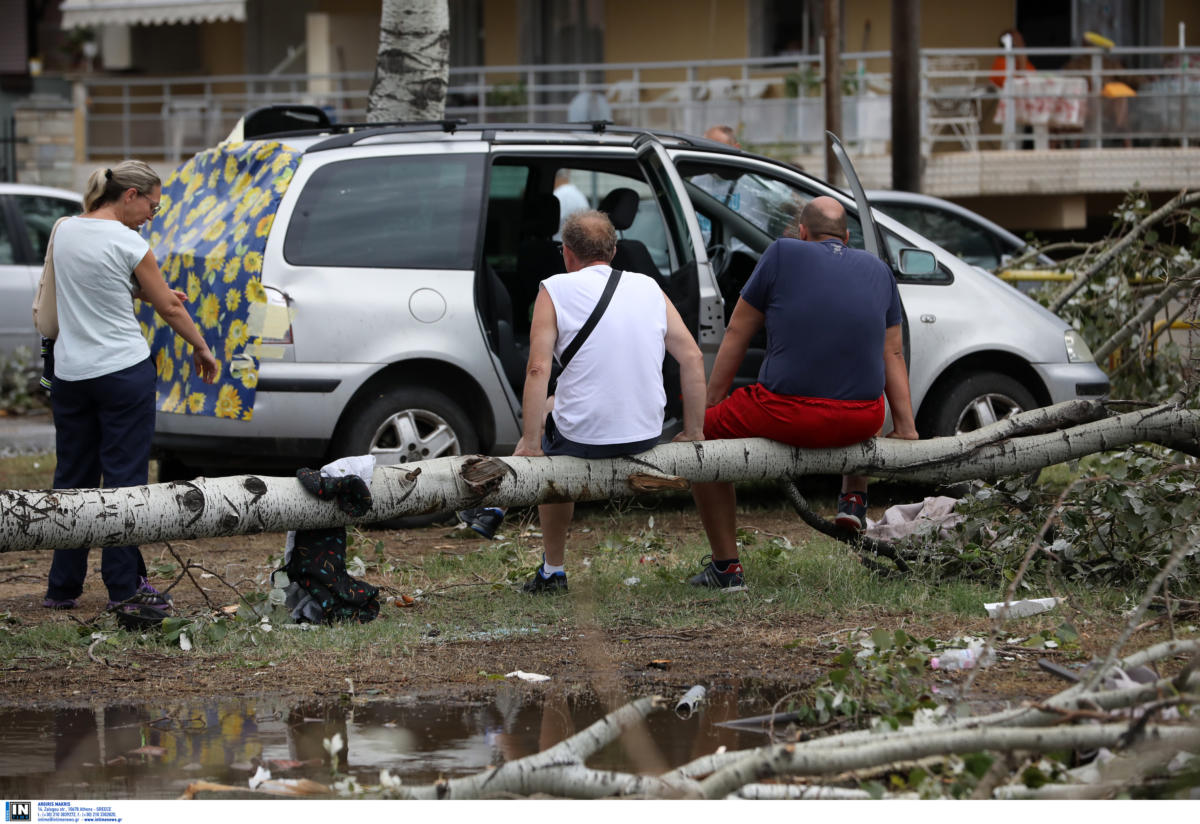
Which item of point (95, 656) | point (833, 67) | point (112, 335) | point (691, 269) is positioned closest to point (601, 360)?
point (691, 269)

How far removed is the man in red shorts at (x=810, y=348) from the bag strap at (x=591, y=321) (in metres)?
0.61

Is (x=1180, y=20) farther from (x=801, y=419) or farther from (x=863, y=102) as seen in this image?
(x=801, y=419)

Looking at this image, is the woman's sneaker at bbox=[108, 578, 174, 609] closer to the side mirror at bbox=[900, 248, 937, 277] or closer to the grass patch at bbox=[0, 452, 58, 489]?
the grass patch at bbox=[0, 452, 58, 489]

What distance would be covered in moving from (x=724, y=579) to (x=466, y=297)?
7.21 ft

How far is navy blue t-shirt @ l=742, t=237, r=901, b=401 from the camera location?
6.00 metres

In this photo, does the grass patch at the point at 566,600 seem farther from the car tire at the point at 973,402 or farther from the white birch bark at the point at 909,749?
the white birch bark at the point at 909,749

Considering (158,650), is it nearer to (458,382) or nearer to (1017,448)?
(458,382)

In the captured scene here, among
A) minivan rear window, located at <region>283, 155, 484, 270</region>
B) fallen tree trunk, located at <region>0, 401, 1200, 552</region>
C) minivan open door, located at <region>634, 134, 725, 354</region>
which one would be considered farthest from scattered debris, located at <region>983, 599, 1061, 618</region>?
minivan rear window, located at <region>283, 155, 484, 270</region>

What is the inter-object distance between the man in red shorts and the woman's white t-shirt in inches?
91.8

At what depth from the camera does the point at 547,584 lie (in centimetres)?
630

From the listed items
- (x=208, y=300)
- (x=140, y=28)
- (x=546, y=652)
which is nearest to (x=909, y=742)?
(x=546, y=652)

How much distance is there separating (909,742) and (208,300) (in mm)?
4866

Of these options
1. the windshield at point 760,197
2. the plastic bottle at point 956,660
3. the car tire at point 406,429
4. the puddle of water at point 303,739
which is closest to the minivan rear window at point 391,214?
the car tire at point 406,429

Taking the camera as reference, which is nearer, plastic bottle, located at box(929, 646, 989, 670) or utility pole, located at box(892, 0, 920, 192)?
plastic bottle, located at box(929, 646, 989, 670)
